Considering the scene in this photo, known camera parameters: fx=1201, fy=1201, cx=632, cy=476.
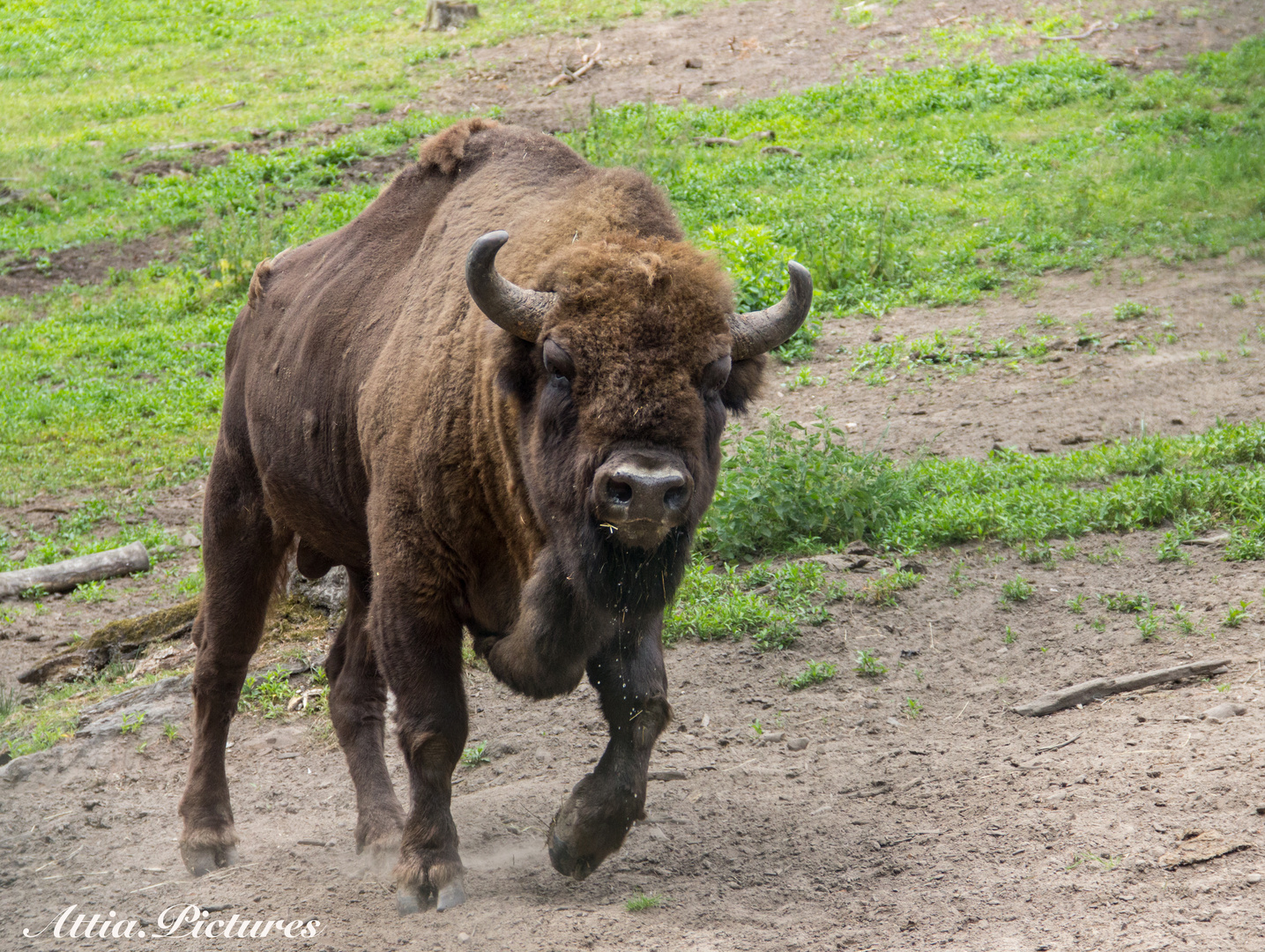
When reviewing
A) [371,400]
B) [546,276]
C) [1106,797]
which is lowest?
[1106,797]

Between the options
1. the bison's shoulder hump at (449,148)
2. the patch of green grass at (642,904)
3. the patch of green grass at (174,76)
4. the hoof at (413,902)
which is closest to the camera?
the patch of green grass at (642,904)

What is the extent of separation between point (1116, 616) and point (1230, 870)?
85.0 inches

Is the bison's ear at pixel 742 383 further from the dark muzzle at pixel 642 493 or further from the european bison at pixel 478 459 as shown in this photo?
the dark muzzle at pixel 642 493

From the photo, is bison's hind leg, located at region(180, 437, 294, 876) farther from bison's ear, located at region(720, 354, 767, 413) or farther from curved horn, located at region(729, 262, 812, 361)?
curved horn, located at region(729, 262, 812, 361)

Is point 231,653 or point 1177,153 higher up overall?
point 1177,153

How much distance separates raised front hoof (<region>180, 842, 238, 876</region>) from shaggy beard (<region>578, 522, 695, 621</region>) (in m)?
2.31

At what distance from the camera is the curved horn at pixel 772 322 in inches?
154

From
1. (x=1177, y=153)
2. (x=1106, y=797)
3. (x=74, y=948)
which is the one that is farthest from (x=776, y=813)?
(x=1177, y=153)

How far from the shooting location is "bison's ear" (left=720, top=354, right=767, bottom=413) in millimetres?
4020

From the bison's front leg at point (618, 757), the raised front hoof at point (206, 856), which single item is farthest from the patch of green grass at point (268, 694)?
the bison's front leg at point (618, 757)

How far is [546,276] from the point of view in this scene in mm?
3898

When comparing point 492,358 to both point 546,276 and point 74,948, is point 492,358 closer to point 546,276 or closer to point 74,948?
point 546,276

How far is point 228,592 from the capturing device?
5.67 m

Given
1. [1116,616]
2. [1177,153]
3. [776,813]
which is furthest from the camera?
[1177,153]
